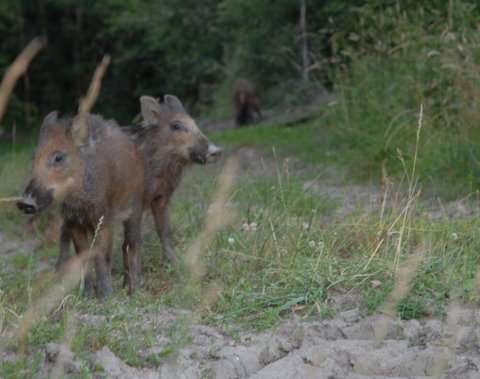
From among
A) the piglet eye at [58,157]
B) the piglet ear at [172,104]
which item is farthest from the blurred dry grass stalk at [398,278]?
the piglet ear at [172,104]

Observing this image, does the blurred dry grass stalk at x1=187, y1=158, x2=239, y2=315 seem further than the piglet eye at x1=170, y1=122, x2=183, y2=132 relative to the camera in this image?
No

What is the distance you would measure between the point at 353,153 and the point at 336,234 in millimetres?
4824

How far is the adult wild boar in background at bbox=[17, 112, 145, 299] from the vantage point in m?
7.23

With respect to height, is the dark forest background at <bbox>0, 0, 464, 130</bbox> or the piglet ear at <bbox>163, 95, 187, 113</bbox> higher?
the piglet ear at <bbox>163, 95, 187, 113</bbox>

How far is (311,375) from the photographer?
5.25 meters

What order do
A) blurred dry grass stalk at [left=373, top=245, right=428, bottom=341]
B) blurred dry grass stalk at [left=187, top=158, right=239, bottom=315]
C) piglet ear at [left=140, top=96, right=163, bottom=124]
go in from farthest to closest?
piglet ear at [left=140, top=96, right=163, bottom=124] < blurred dry grass stalk at [left=187, top=158, right=239, bottom=315] < blurred dry grass stalk at [left=373, top=245, right=428, bottom=341]

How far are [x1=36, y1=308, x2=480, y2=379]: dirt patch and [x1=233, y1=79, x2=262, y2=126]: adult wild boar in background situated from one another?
13.4m

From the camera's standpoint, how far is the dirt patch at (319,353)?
5242 millimetres

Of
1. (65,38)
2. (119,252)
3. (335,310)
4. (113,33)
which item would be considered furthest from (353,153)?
(65,38)

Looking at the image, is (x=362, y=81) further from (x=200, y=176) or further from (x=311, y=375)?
(x=311, y=375)

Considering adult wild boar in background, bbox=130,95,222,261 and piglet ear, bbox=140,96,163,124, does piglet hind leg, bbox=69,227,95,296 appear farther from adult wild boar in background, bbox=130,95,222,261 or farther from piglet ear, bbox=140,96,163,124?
piglet ear, bbox=140,96,163,124

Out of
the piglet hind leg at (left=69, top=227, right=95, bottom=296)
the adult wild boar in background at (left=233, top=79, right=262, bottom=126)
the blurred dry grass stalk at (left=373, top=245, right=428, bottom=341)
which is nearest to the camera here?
the blurred dry grass stalk at (left=373, top=245, right=428, bottom=341)

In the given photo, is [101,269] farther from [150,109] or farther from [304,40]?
[304,40]

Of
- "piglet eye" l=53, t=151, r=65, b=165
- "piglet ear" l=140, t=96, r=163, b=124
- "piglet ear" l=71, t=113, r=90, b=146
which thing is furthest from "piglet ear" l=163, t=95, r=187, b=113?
"piglet eye" l=53, t=151, r=65, b=165
